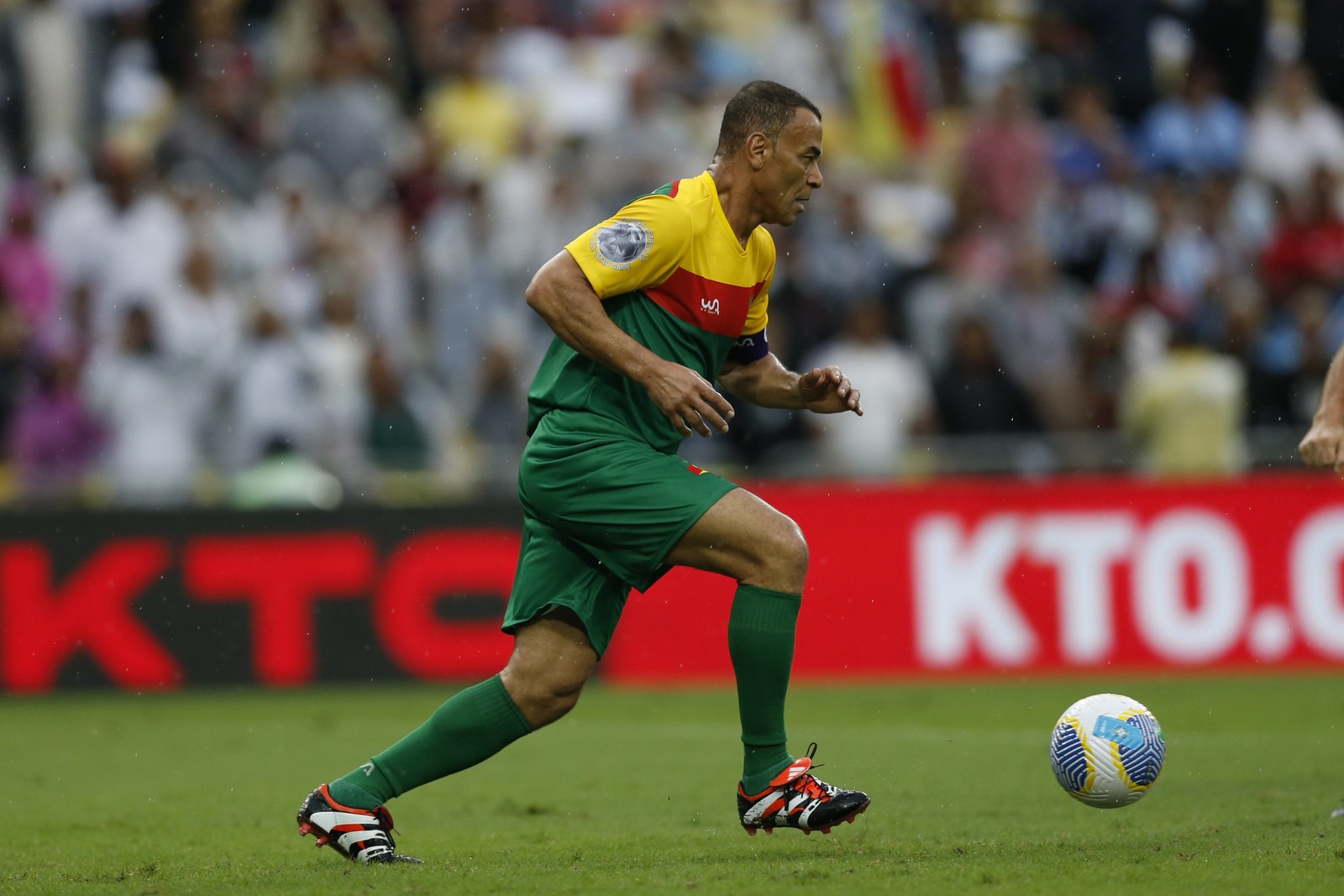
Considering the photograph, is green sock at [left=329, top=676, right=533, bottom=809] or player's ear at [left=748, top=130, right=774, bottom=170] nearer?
green sock at [left=329, top=676, right=533, bottom=809]

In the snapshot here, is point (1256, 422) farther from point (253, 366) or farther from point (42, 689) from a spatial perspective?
point (42, 689)

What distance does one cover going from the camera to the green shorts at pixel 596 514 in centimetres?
586

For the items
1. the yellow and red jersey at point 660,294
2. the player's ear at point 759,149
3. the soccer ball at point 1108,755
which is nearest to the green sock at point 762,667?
the yellow and red jersey at point 660,294

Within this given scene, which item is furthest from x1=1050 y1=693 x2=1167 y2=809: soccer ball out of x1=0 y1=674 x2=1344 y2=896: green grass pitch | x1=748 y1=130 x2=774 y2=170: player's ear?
x1=748 y1=130 x2=774 y2=170: player's ear

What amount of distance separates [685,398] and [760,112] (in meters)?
1.07

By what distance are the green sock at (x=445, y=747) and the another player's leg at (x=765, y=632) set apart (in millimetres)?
737

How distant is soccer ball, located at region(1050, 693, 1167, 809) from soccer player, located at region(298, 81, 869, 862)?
97 cm

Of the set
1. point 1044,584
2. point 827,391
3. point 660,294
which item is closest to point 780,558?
point 827,391

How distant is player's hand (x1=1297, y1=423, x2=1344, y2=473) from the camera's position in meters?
6.32

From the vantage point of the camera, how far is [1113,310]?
49.0 ft

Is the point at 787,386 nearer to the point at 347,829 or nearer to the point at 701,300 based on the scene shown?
the point at 701,300

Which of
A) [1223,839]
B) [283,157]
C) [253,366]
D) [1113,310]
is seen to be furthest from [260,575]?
[1223,839]

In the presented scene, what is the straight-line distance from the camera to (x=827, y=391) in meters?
6.30

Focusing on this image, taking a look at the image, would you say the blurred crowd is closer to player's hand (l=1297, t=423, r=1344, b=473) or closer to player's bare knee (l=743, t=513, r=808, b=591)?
player's hand (l=1297, t=423, r=1344, b=473)
